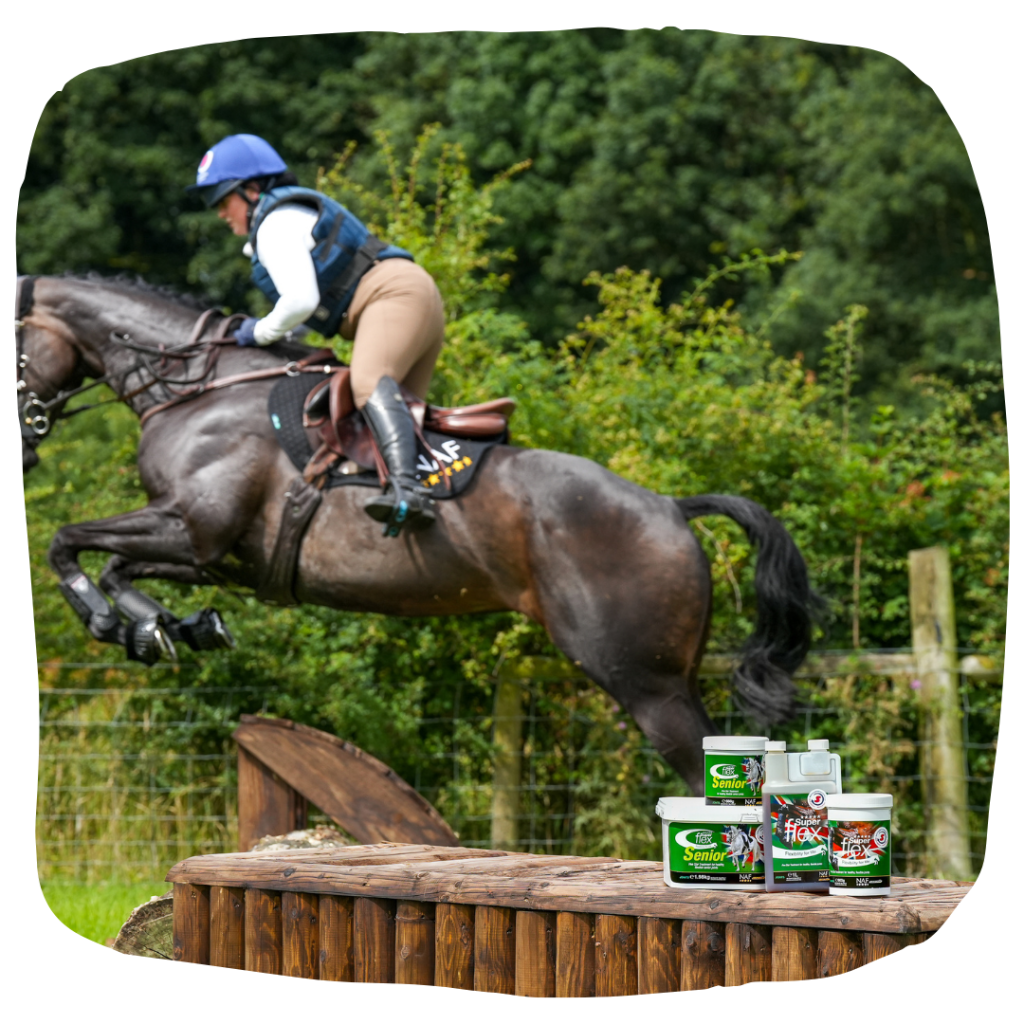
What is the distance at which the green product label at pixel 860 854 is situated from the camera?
2.62m

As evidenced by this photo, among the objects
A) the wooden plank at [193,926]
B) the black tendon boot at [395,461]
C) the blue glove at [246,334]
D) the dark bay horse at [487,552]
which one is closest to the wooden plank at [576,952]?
the wooden plank at [193,926]

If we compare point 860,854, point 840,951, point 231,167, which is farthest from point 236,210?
point 840,951

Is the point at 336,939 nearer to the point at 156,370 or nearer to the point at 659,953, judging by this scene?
the point at 659,953

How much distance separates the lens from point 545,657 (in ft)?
18.5

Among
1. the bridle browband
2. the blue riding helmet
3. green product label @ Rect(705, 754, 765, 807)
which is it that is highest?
the blue riding helmet

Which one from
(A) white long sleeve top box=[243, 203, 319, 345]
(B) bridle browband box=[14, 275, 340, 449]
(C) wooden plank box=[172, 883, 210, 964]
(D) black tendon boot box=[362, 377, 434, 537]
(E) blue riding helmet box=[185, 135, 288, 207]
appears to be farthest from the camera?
(B) bridle browband box=[14, 275, 340, 449]

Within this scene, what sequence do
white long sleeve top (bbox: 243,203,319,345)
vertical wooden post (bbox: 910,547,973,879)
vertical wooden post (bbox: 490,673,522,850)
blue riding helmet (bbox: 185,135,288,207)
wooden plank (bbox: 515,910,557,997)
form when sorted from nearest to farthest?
wooden plank (bbox: 515,910,557,997), white long sleeve top (bbox: 243,203,319,345), blue riding helmet (bbox: 185,135,288,207), vertical wooden post (bbox: 910,547,973,879), vertical wooden post (bbox: 490,673,522,850)

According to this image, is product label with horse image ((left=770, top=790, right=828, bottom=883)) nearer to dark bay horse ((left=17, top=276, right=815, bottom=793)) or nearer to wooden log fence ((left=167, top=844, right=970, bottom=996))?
wooden log fence ((left=167, top=844, right=970, bottom=996))

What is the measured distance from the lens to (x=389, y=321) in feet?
13.9

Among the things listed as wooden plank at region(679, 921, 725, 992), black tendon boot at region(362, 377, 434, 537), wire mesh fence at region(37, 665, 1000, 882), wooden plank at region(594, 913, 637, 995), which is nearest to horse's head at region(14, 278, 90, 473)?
black tendon boot at region(362, 377, 434, 537)

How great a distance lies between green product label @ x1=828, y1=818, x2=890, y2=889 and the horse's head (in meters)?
3.07

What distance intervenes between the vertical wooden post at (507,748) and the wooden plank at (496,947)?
2871mm

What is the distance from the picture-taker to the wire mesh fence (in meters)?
5.54

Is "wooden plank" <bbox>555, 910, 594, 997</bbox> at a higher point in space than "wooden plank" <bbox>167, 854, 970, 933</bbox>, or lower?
lower
